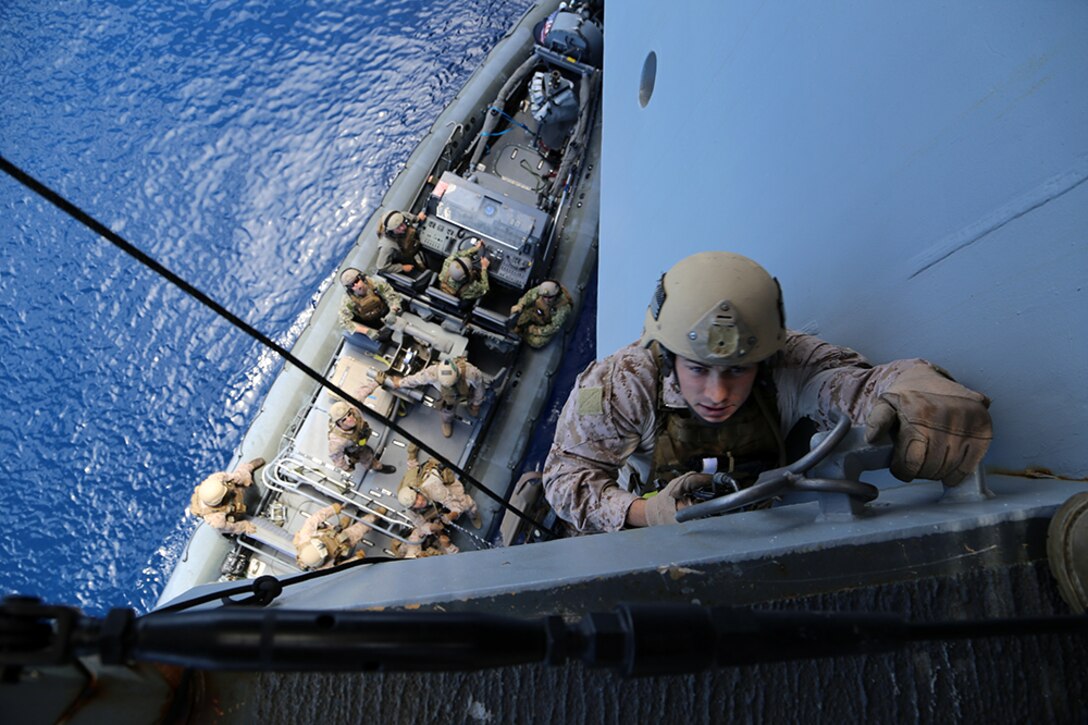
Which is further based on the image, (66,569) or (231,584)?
(66,569)

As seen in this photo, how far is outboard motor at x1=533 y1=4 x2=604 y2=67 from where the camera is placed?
7730 millimetres

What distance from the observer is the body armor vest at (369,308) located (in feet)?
20.2

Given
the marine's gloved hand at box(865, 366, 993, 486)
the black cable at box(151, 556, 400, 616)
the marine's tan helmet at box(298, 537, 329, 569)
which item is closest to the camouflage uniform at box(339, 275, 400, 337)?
the marine's tan helmet at box(298, 537, 329, 569)

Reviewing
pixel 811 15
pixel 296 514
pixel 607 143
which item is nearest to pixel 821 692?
pixel 811 15

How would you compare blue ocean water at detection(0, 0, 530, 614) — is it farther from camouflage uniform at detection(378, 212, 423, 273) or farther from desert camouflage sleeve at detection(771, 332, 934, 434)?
desert camouflage sleeve at detection(771, 332, 934, 434)

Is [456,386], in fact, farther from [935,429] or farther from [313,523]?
[935,429]

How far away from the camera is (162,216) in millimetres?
8211

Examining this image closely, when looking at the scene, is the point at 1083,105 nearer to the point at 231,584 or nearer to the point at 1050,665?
the point at 1050,665

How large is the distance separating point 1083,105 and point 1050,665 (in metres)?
1.21

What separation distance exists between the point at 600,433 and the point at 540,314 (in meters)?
4.09

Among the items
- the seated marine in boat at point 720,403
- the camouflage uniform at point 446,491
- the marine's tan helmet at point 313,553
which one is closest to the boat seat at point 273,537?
the marine's tan helmet at point 313,553

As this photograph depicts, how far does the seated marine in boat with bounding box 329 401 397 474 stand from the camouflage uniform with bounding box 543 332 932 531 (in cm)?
340

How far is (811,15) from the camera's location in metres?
2.66

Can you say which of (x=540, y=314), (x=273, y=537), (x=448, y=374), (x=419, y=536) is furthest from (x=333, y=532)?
(x=540, y=314)
